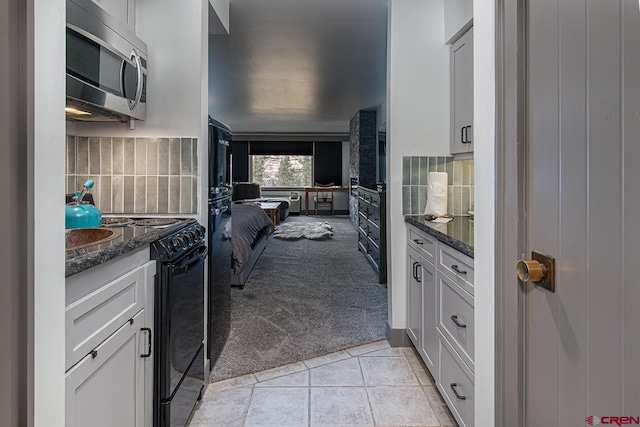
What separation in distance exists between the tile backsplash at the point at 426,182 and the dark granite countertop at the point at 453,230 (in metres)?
0.12

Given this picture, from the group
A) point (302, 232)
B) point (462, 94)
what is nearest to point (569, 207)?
point (462, 94)

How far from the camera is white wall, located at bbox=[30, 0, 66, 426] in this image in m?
0.68

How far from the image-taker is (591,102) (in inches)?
27.9

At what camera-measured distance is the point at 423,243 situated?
2.25 metres

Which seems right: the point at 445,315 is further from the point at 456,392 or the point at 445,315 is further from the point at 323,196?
the point at 323,196

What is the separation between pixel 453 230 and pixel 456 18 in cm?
134

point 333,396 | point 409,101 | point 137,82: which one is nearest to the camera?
point 137,82

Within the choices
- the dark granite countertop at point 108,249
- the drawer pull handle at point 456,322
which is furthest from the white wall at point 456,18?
the dark granite countertop at point 108,249

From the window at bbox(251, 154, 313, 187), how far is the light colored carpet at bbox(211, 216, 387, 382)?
20.9ft

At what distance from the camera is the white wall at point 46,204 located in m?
0.68

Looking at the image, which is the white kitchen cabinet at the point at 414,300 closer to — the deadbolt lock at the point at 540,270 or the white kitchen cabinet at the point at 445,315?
the white kitchen cabinet at the point at 445,315

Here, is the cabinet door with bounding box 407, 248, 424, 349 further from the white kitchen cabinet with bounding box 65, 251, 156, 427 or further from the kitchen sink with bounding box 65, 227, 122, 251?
the kitchen sink with bounding box 65, 227, 122, 251

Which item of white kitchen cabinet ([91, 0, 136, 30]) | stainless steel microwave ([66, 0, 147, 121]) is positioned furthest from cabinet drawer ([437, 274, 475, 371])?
white kitchen cabinet ([91, 0, 136, 30])
